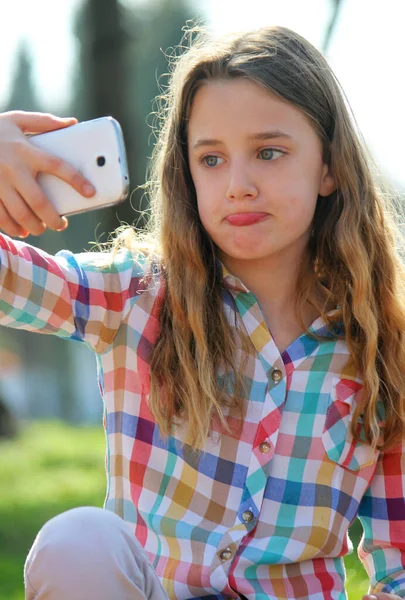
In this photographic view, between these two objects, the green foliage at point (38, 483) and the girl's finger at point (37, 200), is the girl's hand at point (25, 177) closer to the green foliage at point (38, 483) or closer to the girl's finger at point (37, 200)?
the girl's finger at point (37, 200)

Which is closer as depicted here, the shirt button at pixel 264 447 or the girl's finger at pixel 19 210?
the girl's finger at pixel 19 210

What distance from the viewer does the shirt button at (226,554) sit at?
227 cm

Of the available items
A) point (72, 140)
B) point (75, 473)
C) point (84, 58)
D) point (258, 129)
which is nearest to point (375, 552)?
point (258, 129)

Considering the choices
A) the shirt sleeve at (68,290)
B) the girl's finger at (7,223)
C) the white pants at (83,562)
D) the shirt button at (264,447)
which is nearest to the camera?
the white pants at (83,562)

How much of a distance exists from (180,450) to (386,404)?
22.2 inches

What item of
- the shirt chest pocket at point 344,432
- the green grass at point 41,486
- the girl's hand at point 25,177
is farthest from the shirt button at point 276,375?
the green grass at point 41,486

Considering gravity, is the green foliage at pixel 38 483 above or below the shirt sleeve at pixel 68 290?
below

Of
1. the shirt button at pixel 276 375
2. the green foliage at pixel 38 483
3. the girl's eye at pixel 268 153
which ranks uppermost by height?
the girl's eye at pixel 268 153

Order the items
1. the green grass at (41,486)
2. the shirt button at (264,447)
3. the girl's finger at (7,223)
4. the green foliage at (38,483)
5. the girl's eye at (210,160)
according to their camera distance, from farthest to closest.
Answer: the green foliage at (38,483) → the green grass at (41,486) → the girl's eye at (210,160) → the shirt button at (264,447) → the girl's finger at (7,223)

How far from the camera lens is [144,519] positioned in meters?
2.40

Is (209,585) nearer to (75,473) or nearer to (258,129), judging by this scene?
(258,129)

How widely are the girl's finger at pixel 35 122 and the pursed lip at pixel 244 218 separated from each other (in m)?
0.46

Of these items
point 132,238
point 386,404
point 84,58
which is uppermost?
point 132,238

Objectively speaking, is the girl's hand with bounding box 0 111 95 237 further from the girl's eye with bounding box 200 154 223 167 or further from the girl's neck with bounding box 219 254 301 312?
the girl's neck with bounding box 219 254 301 312
